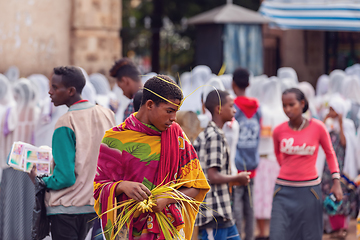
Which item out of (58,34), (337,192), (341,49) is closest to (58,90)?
(337,192)

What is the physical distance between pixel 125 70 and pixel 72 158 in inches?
67.7

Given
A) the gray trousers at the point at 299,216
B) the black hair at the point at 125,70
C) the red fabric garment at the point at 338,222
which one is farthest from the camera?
the red fabric garment at the point at 338,222

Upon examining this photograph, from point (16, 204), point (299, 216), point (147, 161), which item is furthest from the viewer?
point (16, 204)

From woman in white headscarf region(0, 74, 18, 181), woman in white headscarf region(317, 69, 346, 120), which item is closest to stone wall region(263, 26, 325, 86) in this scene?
woman in white headscarf region(317, 69, 346, 120)

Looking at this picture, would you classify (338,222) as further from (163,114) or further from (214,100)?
(163,114)

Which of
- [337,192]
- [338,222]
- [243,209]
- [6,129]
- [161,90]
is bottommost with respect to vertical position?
[338,222]

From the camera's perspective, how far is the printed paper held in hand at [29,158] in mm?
3924

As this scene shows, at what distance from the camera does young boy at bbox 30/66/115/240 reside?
12.5ft

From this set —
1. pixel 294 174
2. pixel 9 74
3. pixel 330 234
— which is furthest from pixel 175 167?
pixel 9 74

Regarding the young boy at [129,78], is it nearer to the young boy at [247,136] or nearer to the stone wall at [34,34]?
the young boy at [247,136]

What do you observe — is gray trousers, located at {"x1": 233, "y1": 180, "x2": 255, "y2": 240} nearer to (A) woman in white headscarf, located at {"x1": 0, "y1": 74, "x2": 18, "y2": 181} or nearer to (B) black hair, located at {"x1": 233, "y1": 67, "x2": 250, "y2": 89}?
(B) black hair, located at {"x1": 233, "y1": 67, "x2": 250, "y2": 89}

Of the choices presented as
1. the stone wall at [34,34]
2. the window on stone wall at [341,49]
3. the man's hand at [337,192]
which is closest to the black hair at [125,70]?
the man's hand at [337,192]

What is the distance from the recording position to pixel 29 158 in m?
3.93

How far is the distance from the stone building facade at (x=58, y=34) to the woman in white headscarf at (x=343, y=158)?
6102 mm
